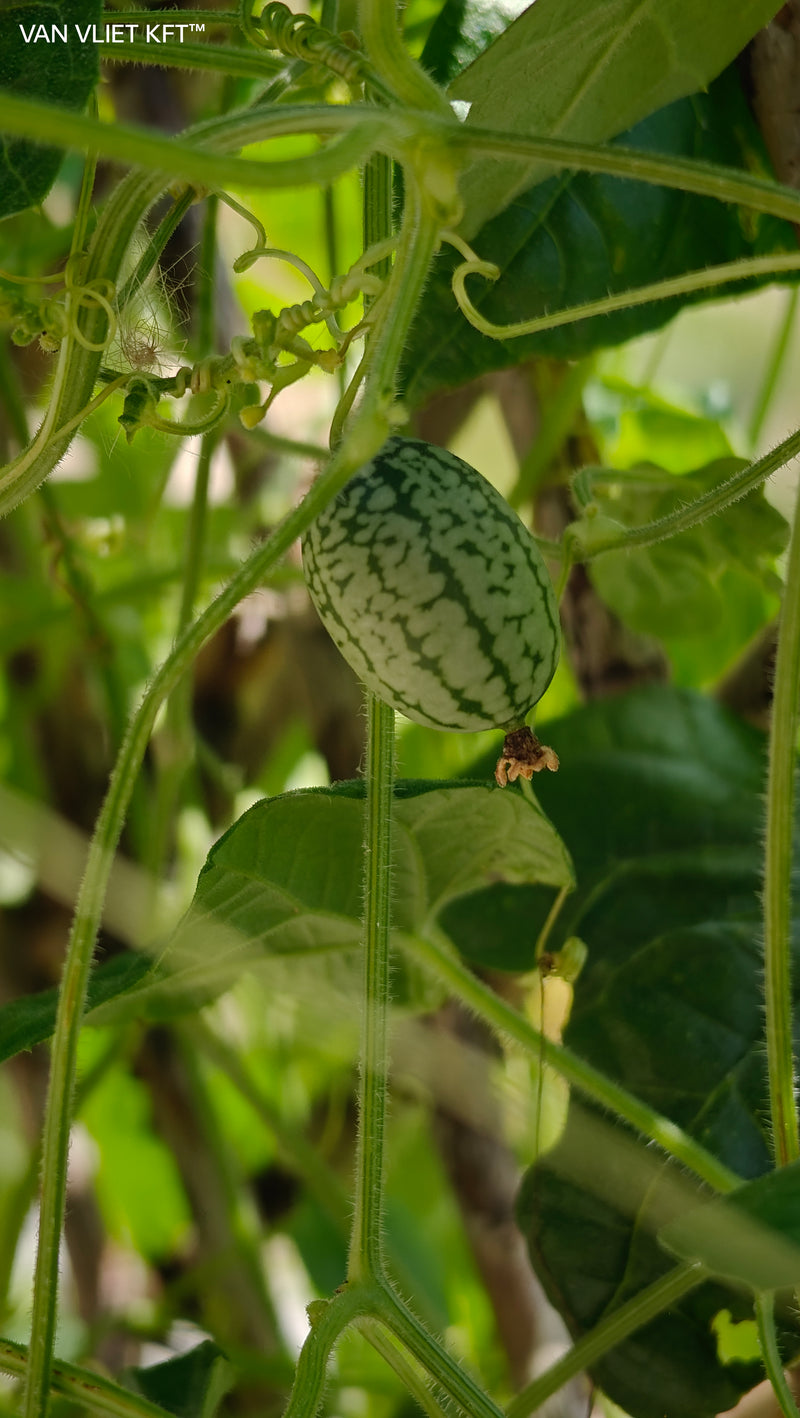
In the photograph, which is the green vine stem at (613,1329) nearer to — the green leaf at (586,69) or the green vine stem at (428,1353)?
the green vine stem at (428,1353)

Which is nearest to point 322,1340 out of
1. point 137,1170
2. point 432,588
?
point 432,588

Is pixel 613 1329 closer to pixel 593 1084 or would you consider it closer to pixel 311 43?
pixel 593 1084

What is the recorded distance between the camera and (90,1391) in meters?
0.56

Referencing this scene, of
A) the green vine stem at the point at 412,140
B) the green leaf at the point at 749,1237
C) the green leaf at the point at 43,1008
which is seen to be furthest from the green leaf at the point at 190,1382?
the green vine stem at the point at 412,140

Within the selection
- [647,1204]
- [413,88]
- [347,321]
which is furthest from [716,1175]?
[347,321]

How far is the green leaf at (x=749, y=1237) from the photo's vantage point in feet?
1.34

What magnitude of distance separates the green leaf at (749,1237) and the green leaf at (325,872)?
0.21m

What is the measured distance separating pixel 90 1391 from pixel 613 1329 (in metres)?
0.24

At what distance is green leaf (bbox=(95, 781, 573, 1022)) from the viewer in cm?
58

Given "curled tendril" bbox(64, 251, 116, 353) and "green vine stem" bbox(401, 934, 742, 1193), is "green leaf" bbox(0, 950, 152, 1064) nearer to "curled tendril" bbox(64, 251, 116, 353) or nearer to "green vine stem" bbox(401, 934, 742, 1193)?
"green vine stem" bbox(401, 934, 742, 1193)

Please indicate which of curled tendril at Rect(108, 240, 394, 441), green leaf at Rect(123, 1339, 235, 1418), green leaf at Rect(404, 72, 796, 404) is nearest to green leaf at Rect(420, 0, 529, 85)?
green leaf at Rect(404, 72, 796, 404)

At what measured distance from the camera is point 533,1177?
0.72 metres

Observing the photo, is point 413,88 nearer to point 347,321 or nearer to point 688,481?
point 688,481

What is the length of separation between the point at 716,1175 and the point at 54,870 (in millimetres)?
717
